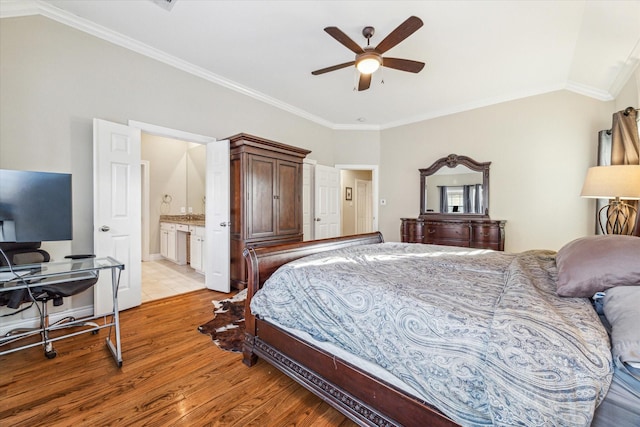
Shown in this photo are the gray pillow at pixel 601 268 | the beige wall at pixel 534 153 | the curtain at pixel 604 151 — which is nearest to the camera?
the gray pillow at pixel 601 268

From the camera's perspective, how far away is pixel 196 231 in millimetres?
4379

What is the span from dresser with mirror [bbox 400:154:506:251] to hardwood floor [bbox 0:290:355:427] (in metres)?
3.53

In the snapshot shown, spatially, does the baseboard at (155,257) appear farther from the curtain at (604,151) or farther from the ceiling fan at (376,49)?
the curtain at (604,151)

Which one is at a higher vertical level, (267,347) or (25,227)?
(25,227)

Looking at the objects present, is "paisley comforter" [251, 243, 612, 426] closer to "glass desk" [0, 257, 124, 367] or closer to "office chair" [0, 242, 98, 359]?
"glass desk" [0, 257, 124, 367]

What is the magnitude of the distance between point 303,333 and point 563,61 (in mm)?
4203

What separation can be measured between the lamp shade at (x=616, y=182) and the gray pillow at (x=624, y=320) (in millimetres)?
2061

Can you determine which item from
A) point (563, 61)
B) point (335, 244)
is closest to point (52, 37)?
point (335, 244)

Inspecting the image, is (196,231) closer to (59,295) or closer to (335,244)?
(59,295)

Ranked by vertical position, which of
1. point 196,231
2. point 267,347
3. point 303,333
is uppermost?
point 196,231

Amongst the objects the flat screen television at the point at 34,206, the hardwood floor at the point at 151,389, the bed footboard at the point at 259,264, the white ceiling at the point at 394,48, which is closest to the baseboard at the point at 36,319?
the hardwood floor at the point at 151,389

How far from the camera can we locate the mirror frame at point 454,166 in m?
4.29

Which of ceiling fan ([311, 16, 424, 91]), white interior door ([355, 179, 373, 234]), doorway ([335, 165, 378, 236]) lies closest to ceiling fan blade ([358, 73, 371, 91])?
ceiling fan ([311, 16, 424, 91])

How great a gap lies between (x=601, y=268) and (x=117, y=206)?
3.68 m
